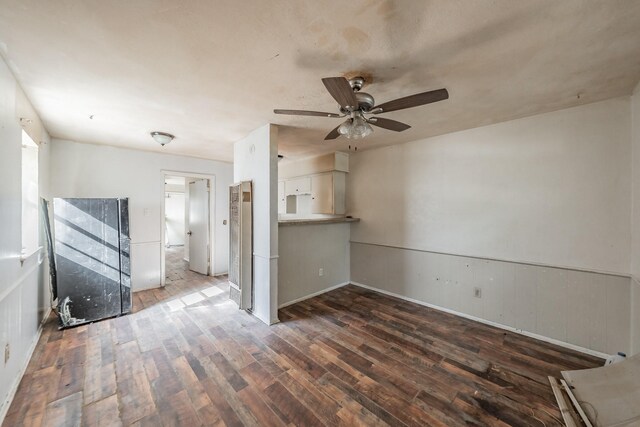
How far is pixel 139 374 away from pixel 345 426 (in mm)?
1766

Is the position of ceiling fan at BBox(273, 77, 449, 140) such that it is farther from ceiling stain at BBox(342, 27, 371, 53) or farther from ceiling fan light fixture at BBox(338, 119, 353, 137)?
ceiling stain at BBox(342, 27, 371, 53)

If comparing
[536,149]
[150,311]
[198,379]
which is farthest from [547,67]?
[150,311]

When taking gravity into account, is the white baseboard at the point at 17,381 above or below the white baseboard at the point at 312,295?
above

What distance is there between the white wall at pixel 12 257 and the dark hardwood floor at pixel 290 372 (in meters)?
0.18

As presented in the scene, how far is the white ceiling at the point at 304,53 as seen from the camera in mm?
1219

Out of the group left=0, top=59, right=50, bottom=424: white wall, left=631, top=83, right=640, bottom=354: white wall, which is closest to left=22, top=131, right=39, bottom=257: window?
left=0, top=59, right=50, bottom=424: white wall

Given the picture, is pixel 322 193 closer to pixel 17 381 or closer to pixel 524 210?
pixel 524 210

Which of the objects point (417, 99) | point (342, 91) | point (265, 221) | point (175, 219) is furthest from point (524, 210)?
point (175, 219)

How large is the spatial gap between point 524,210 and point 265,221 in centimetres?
302

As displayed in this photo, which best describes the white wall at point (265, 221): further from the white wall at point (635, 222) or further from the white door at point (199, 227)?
the white wall at point (635, 222)

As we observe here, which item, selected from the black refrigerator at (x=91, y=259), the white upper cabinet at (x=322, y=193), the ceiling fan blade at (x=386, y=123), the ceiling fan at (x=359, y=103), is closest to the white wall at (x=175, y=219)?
the black refrigerator at (x=91, y=259)

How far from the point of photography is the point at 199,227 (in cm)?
509

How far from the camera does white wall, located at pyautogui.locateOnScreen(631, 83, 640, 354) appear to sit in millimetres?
2045

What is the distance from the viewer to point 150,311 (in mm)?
3207
